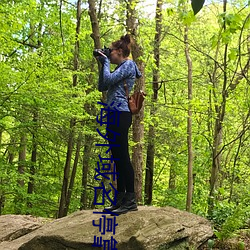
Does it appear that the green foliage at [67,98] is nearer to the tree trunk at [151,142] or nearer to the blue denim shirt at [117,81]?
the tree trunk at [151,142]

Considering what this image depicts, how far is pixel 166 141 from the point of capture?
11781 mm

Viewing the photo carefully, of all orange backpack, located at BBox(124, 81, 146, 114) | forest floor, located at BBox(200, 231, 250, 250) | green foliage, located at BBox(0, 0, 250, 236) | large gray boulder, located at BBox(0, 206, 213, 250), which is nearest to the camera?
large gray boulder, located at BBox(0, 206, 213, 250)

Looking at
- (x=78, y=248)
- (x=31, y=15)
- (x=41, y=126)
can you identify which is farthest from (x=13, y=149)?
(x=78, y=248)

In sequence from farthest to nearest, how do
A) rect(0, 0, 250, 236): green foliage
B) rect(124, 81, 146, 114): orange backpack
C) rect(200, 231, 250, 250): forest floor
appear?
1. rect(0, 0, 250, 236): green foliage
2. rect(200, 231, 250, 250): forest floor
3. rect(124, 81, 146, 114): orange backpack

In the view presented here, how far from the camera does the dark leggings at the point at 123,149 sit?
3.53 metres

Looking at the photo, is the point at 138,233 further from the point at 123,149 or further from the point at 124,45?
the point at 124,45

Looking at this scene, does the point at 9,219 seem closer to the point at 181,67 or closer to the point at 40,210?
the point at 40,210

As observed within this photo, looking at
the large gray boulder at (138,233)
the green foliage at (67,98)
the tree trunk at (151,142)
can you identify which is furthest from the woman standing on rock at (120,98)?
the tree trunk at (151,142)

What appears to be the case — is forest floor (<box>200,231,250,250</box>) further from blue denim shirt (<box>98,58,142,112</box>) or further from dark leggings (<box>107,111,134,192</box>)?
blue denim shirt (<box>98,58,142,112</box>)

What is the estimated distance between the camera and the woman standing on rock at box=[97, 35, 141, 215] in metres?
3.53

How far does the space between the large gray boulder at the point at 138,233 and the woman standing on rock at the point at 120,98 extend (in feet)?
0.98

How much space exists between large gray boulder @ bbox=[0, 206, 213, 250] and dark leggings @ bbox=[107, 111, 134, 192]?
1.33 ft

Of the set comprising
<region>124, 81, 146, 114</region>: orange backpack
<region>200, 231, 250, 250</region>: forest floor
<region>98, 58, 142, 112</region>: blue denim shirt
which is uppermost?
<region>98, 58, 142, 112</region>: blue denim shirt

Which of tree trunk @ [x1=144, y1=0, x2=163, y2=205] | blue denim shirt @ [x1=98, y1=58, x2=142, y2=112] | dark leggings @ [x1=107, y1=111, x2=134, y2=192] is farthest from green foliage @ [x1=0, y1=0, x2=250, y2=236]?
blue denim shirt @ [x1=98, y1=58, x2=142, y2=112]
